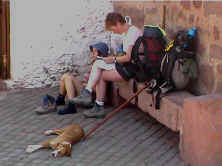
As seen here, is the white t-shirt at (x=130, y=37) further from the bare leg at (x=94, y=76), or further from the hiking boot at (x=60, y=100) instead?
the hiking boot at (x=60, y=100)

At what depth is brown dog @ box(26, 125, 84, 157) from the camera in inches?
196

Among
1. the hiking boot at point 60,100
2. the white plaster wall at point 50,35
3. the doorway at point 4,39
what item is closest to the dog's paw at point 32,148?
the hiking boot at point 60,100

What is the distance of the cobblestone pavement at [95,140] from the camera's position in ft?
16.1

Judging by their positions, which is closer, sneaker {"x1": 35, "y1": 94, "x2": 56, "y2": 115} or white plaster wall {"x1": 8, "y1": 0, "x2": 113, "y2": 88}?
sneaker {"x1": 35, "y1": 94, "x2": 56, "y2": 115}

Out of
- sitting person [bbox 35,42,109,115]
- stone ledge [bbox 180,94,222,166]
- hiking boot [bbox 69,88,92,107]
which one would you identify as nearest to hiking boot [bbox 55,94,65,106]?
sitting person [bbox 35,42,109,115]

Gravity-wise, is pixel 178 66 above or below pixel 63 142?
above

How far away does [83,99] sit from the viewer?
6301 mm

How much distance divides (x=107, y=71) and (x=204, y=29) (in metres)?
1.29

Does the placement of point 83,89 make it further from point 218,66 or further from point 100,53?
point 218,66

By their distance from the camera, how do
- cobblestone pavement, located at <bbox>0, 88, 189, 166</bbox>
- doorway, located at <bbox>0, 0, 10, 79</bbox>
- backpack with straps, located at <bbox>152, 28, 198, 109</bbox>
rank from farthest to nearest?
doorway, located at <bbox>0, 0, 10, 79</bbox> < backpack with straps, located at <bbox>152, 28, 198, 109</bbox> < cobblestone pavement, located at <bbox>0, 88, 189, 166</bbox>

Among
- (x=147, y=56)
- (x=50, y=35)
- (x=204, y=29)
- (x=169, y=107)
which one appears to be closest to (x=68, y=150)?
(x=169, y=107)

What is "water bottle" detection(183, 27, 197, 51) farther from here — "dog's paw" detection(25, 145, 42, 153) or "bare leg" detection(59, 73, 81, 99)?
"dog's paw" detection(25, 145, 42, 153)

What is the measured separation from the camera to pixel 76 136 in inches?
209

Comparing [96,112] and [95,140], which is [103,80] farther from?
[95,140]
